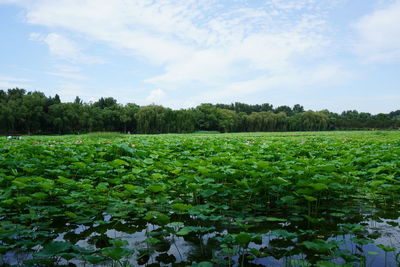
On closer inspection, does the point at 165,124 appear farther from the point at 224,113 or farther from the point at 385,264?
the point at 385,264

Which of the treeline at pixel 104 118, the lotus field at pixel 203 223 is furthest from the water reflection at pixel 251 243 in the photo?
the treeline at pixel 104 118

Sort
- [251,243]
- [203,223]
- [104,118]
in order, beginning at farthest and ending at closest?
[104,118] < [203,223] < [251,243]

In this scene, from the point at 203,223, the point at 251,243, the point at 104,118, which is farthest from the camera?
the point at 104,118

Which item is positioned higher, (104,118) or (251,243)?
(104,118)

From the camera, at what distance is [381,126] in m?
78.1

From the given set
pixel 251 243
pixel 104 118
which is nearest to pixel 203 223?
pixel 251 243

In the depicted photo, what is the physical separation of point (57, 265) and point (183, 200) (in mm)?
1814

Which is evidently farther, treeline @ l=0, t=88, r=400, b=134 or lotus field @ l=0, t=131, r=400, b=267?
treeline @ l=0, t=88, r=400, b=134

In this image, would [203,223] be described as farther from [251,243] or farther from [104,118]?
[104,118]

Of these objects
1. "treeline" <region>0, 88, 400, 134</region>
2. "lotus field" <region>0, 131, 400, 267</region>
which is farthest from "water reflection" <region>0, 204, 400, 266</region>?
"treeline" <region>0, 88, 400, 134</region>

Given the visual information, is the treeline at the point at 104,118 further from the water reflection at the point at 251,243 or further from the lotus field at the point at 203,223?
the water reflection at the point at 251,243

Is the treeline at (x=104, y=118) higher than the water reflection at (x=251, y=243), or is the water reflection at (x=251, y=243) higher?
the treeline at (x=104, y=118)

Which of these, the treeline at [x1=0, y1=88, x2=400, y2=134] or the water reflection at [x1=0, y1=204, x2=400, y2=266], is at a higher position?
the treeline at [x1=0, y1=88, x2=400, y2=134]

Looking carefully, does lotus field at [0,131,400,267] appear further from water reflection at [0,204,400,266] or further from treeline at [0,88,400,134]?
treeline at [0,88,400,134]
